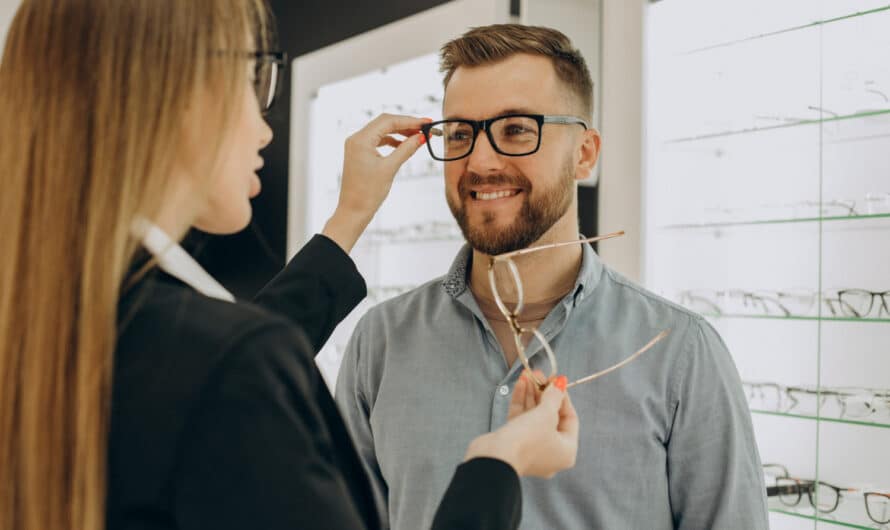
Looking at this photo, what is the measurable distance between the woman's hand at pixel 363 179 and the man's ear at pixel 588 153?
512mm

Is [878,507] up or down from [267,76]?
down

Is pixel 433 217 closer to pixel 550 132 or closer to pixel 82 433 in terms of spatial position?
pixel 550 132

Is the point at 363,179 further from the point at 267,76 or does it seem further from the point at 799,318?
the point at 799,318

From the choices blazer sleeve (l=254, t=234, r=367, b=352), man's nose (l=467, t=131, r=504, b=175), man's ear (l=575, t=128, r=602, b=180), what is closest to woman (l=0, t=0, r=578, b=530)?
blazer sleeve (l=254, t=234, r=367, b=352)

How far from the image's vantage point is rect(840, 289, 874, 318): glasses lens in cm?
226

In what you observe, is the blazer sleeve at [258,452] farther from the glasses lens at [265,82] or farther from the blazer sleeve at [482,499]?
the glasses lens at [265,82]

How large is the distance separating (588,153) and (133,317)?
1.52 m

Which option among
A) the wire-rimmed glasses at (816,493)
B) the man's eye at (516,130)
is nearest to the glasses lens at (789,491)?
the wire-rimmed glasses at (816,493)

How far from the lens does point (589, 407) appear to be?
1868 millimetres

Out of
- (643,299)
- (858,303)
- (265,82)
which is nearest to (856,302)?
(858,303)

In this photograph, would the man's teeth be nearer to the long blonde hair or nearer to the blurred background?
the blurred background

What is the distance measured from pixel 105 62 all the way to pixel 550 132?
133 cm

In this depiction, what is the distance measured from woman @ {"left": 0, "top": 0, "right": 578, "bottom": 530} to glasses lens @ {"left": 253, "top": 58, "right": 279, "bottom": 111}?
0.35ft

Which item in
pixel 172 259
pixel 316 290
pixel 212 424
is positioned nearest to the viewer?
pixel 212 424
